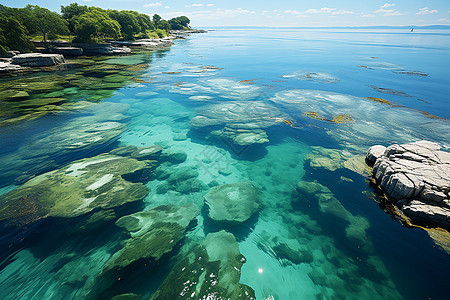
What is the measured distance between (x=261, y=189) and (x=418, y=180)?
765 cm

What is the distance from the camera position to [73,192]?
9.24 m

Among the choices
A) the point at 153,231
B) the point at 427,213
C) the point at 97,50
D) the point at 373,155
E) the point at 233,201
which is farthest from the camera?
the point at 97,50

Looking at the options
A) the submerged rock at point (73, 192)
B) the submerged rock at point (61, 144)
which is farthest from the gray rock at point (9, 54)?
the submerged rock at point (73, 192)

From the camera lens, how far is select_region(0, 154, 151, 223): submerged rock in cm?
828

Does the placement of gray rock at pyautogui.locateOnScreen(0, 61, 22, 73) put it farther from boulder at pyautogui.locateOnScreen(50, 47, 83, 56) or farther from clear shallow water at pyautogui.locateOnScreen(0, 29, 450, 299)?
boulder at pyautogui.locateOnScreen(50, 47, 83, 56)

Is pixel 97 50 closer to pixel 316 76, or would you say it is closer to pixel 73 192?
pixel 316 76

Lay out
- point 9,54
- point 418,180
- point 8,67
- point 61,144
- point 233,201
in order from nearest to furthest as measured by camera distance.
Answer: point 418,180
point 233,201
point 61,144
point 8,67
point 9,54

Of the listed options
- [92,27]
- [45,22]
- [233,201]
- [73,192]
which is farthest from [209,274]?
[92,27]

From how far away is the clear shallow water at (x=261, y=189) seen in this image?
6512mm

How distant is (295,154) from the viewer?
558 inches

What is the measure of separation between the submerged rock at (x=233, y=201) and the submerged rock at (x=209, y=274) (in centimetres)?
127

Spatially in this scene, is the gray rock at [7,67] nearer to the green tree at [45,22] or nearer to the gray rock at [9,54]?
the gray rock at [9,54]

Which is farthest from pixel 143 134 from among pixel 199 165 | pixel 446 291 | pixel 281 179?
pixel 446 291

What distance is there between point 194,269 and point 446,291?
882 centimetres
